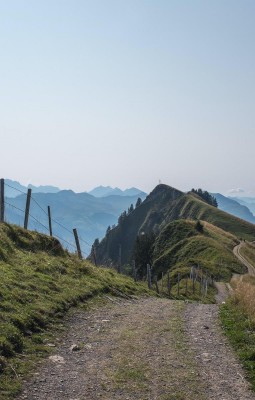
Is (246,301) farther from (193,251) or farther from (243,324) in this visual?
(193,251)

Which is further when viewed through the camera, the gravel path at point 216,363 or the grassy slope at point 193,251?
the grassy slope at point 193,251

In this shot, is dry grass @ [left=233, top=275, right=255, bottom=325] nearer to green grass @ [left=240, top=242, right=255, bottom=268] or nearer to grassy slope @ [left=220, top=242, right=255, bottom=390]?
grassy slope @ [left=220, top=242, right=255, bottom=390]

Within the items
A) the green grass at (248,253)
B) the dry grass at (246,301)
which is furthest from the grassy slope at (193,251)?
the dry grass at (246,301)

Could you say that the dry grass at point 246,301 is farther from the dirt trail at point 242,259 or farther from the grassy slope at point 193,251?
the dirt trail at point 242,259

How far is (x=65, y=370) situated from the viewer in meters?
11.2

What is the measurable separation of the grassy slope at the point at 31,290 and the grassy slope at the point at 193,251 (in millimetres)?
53718

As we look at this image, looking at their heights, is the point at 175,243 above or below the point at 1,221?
below

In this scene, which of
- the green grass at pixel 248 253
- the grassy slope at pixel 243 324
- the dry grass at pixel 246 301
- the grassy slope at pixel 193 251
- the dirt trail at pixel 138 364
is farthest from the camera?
the green grass at pixel 248 253

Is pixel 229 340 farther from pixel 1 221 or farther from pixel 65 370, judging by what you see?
pixel 1 221

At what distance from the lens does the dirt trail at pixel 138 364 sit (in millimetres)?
9938

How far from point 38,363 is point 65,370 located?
0.79m

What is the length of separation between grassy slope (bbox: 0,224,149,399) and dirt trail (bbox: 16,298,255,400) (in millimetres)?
733

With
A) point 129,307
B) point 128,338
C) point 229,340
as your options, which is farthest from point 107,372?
point 129,307

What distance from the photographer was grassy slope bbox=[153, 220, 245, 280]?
3898 inches
